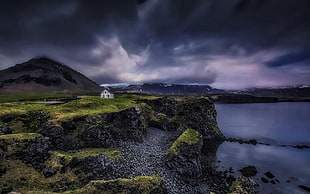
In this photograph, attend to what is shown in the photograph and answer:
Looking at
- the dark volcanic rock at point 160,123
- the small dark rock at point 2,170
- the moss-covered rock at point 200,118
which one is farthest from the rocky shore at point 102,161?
the moss-covered rock at point 200,118

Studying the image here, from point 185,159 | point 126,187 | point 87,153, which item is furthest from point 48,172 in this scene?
point 185,159

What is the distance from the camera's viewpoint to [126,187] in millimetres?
21766

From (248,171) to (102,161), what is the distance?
98.5 feet

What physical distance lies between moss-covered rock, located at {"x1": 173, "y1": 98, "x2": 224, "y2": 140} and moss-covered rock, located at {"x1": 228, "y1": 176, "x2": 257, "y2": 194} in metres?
30.1

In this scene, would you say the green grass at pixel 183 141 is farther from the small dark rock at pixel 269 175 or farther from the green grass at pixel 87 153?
the small dark rock at pixel 269 175

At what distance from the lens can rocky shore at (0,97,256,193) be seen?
72.5 feet

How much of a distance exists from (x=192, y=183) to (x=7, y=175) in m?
26.6

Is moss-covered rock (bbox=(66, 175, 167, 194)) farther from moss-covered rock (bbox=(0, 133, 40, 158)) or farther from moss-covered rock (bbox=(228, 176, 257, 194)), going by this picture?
moss-covered rock (bbox=(0, 133, 40, 158))

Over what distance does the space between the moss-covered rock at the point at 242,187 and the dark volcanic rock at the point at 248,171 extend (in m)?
4.36

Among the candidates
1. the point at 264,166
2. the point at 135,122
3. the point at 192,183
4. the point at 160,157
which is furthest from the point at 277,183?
the point at 135,122

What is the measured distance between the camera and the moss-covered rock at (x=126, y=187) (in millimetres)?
21109

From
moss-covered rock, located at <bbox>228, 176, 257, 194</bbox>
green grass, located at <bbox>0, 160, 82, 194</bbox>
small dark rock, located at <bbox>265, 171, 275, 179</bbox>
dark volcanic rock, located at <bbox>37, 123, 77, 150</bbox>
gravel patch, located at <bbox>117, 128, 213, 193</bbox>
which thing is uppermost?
dark volcanic rock, located at <bbox>37, 123, 77, 150</bbox>

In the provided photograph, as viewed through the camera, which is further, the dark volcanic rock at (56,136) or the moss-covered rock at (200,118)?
the moss-covered rock at (200,118)

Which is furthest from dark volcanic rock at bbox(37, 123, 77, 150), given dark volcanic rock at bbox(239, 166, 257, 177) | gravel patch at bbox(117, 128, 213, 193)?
dark volcanic rock at bbox(239, 166, 257, 177)
